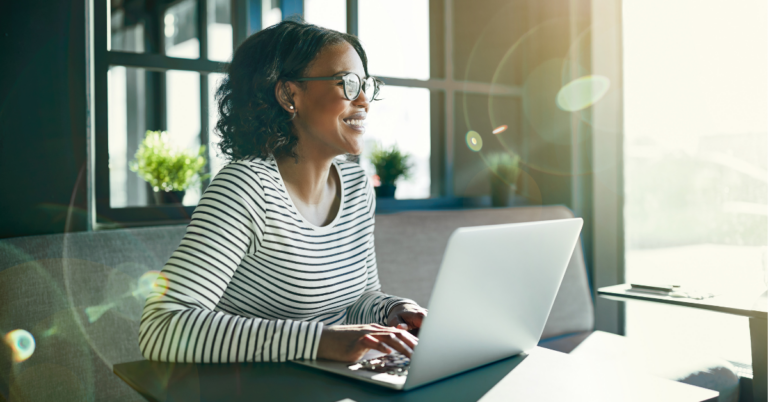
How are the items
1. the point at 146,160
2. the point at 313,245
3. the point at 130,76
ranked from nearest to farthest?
the point at 313,245 < the point at 146,160 < the point at 130,76

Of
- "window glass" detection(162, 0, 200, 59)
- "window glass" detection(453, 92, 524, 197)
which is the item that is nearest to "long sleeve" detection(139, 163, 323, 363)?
"window glass" detection(453, 92, 524, 197)

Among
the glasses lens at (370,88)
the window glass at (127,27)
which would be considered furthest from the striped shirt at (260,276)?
the window glass at (127,27)

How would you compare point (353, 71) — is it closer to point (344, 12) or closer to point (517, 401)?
point (517, 401)

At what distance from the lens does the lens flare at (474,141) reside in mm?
3189

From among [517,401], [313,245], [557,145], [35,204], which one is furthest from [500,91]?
[517,401]

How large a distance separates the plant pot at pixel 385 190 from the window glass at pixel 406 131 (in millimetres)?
50

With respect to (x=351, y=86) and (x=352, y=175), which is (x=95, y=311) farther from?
(x=351, y=86)

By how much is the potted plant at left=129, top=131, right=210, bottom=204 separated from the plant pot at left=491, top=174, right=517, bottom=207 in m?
1.57

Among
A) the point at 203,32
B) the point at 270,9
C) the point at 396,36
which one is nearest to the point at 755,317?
the point at 396,36

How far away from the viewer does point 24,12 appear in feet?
5.17

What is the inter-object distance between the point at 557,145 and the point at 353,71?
200cm

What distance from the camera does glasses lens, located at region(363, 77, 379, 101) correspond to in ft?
4.81

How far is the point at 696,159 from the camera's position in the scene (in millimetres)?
2719

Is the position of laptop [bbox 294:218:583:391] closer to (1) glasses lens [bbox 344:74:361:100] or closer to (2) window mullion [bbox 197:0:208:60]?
(1) glasses lens [bbox 344:74:361:100]
